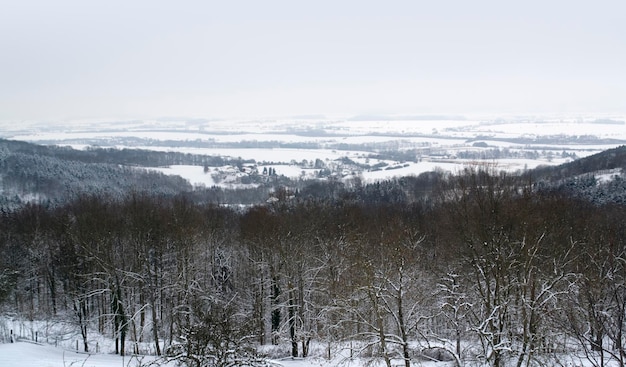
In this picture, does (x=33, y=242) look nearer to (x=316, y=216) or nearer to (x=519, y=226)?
(x=316, y=216)

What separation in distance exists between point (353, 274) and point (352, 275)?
21cm

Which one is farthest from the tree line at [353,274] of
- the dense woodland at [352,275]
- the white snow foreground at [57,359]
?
the white snow foreground at [57,359]

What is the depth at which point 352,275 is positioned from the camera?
858 inches

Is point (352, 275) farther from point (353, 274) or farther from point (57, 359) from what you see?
point (57, 359)

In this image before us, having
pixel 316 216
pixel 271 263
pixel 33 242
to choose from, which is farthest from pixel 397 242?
pixel 33 242

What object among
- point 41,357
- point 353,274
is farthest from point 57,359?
point 353,274

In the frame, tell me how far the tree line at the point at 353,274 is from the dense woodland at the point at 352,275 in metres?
0.13

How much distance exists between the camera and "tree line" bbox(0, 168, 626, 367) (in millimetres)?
15953

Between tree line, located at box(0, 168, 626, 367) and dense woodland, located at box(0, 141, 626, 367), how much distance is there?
127mm

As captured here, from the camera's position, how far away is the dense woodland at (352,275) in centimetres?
1586

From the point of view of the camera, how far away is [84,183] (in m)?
86.7

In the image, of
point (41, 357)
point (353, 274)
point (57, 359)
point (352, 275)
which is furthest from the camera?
point (352, 275)

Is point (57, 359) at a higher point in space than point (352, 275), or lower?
lower

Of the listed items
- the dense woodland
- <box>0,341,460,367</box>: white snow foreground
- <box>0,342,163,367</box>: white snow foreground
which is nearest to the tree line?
the dense woodland
